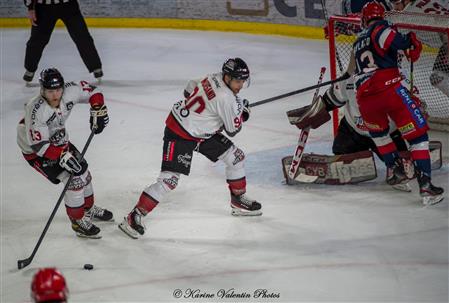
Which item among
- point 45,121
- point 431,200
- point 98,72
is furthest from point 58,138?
point 98,72

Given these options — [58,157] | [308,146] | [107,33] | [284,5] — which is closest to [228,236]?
[58,157]

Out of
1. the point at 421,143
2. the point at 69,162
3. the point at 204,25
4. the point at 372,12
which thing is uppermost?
the point at 372,12

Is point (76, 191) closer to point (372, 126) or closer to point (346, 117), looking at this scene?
point (372, 126)

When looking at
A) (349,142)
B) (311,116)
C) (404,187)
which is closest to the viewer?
(404,187)

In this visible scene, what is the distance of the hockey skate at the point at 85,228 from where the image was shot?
5.03m

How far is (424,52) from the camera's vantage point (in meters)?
7.13

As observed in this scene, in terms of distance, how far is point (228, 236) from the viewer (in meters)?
5.03

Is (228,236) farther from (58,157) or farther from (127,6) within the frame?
(127,6)

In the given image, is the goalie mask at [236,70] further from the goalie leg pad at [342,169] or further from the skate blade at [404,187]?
the skate blade at [404,187]

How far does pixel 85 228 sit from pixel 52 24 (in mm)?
3939

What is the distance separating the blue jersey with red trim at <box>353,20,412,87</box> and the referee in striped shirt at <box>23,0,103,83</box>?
12.2 feet

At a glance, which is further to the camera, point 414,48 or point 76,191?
point 414,48

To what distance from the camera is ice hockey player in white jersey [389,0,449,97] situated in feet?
21.7

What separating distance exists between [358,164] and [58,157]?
1.86 m
